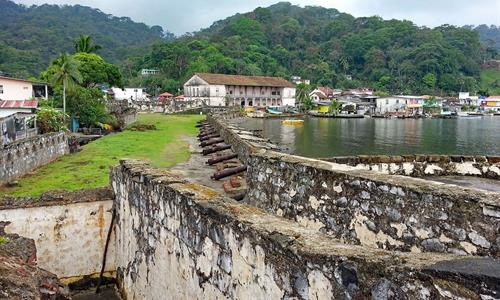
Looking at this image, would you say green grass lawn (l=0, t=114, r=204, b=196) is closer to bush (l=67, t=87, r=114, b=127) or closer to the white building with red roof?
the white building with red roof

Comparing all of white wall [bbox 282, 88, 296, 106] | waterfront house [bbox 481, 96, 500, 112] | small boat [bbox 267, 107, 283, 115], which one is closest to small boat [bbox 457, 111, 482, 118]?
waterfront house [bbox 481, 96, 500, 112]

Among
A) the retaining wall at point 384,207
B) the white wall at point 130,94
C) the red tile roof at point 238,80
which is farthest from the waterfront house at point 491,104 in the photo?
the retaining wall at point 384,207

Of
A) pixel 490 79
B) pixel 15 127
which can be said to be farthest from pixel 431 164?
pixel 490 79

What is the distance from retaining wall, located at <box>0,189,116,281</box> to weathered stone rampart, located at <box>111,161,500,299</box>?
135 cm

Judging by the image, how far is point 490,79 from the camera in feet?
598

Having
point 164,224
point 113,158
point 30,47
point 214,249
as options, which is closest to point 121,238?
point 164,224

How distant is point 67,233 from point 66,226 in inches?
6.7

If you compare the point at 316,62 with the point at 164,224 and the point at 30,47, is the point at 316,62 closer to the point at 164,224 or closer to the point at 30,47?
the point at 30,47

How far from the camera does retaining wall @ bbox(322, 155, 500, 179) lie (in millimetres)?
→ 12109

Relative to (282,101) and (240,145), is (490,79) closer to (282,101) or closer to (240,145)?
(282,101)

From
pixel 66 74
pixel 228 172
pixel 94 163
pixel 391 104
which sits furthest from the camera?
pixel 391 104

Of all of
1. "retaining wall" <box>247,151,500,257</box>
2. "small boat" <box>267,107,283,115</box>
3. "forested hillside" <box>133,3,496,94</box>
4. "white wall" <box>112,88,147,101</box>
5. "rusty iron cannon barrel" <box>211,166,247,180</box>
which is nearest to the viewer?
"retaining wall" <box>247,151,500,257</box>

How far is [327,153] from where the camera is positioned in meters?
45.1

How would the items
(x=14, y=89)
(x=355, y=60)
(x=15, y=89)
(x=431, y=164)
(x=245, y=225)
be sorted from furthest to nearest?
(x=355, y=60) < (x=15, y=89) < (x=14, y=89) < (x=431, y=164) < (x=245, y=225)
